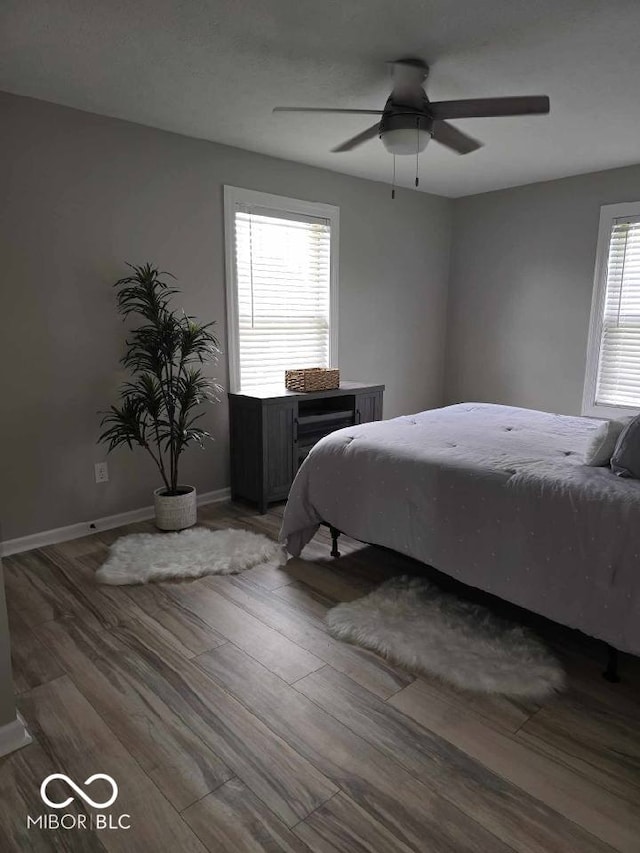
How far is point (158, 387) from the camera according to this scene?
134 inches

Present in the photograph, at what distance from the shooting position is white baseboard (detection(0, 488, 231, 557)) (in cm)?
318

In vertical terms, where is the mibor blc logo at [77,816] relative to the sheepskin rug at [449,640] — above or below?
below

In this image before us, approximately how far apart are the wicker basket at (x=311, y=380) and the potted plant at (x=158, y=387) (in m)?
0.64

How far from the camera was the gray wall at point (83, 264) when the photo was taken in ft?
10.0

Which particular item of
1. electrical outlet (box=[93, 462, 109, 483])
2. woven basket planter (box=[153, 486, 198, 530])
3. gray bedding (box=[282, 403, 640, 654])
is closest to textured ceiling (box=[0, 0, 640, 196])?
gray bedding (box=[282, 403, 640, 654])

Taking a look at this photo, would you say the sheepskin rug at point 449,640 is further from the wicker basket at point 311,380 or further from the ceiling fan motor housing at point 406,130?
the ceiling fan motor housing at point 406,130

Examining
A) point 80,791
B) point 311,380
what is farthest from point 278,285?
point 80,791

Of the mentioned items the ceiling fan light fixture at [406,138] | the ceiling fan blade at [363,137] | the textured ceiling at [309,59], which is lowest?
the ceiling fan light fixture at [406,138]

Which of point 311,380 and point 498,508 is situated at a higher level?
point 311,380

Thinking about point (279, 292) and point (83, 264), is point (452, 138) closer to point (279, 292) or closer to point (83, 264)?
point (279, 292)

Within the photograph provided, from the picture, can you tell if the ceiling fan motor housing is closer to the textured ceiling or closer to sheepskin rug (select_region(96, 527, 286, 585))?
the textured ceiling

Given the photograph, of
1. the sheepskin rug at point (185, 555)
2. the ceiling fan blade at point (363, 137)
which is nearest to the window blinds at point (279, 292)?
the ceiling fan blade at point (363, 137)

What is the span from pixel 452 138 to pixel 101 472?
2.85 meters

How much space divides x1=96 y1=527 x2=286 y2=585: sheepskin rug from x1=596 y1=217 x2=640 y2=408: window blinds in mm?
3302
